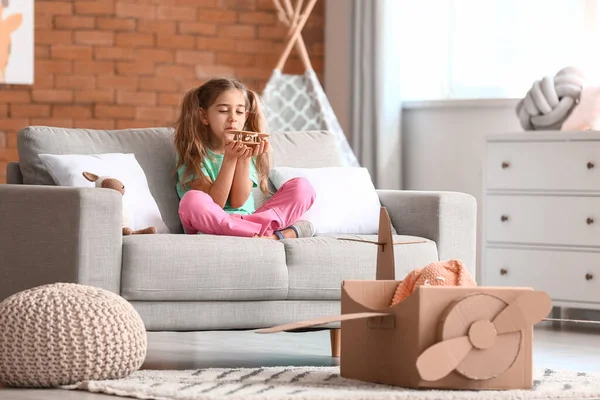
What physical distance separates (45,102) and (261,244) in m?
2.32

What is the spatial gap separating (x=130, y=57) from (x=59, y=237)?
2.51 metres

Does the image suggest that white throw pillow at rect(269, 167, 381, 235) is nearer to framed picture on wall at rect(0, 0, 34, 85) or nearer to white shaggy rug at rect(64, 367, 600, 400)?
white shaggy rug at rect(64, 367, 600, 400)

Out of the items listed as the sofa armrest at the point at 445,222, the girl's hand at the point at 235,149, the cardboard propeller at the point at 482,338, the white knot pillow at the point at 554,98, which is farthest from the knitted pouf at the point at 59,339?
the white knot pillow at the point at 554,98

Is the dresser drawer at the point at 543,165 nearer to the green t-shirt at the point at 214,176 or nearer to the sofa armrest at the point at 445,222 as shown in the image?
the sofa armrest at the point at 445,222

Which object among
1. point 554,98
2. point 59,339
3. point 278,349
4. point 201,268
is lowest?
point 278,349

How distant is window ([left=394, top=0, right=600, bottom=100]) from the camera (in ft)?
15.6

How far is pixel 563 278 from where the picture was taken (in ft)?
13.9

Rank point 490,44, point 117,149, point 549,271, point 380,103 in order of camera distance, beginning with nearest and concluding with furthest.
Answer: point 117,149 < point 549,271 < point 490,44 < point 380,103

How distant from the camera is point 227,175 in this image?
3357 mm

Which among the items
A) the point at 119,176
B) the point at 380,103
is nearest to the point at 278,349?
the point at 119,176

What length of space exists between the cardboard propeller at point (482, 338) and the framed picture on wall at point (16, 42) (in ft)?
10.2

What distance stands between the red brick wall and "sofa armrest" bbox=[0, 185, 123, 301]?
2088 mm

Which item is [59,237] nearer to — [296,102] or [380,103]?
[296,102]

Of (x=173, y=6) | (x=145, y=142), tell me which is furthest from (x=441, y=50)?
(x=145, y=142)
